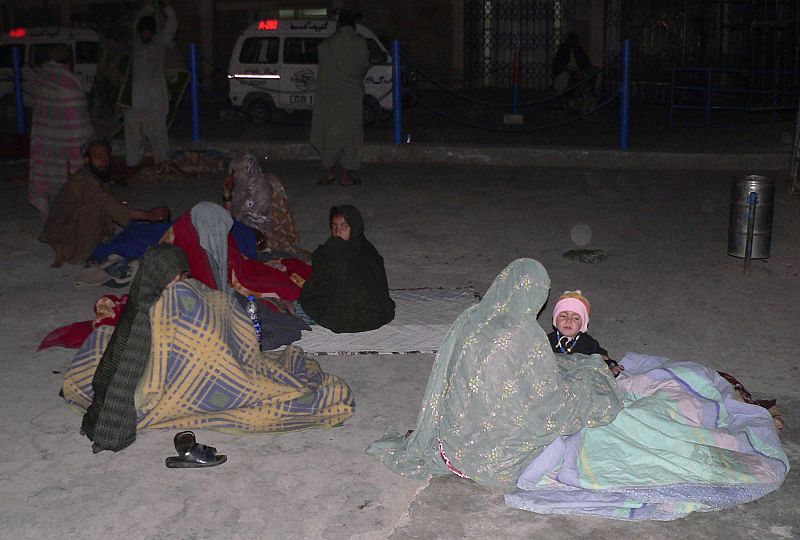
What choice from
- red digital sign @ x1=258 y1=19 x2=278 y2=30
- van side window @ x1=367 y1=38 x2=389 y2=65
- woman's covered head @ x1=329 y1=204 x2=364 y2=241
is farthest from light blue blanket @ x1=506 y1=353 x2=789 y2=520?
red digital sign @ x1=258 y1=19 x2=278 y2=30

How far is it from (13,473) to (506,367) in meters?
2.20

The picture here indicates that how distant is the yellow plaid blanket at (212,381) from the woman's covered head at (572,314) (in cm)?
112

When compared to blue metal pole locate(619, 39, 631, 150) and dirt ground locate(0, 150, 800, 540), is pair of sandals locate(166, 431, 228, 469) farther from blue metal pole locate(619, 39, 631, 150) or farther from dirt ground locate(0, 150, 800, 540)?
blue metal pole locate(619, 39, 631, 150)

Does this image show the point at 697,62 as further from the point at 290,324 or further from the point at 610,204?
the point at 290,324

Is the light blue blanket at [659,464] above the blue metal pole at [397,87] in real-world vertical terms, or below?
below

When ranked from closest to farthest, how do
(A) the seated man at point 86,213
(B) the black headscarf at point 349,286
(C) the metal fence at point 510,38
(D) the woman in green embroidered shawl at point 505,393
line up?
1. (D) the woman in green embroidered shawl at point 505,393
2. (B) the black headscarf at point 349,286
3. (A) the seated man at point 86,213
4. (C) the metal fence at point 510,38

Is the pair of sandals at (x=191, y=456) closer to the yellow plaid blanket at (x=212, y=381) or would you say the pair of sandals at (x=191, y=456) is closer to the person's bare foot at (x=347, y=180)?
the yellow plaid blanket at (x=212, y=381)

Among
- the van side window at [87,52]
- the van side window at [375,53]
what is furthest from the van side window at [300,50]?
the van side window at [87,52]

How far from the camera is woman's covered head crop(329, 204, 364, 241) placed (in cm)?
619

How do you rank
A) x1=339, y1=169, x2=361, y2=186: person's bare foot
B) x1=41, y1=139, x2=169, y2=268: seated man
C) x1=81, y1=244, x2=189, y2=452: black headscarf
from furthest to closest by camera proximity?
x1=339, y1=169, x2=361, y2=186: person's bare foot → x1=41, y1=139, x2=169, y2=268: seated man → x1=81, y1=244, x2=189, y2=452: black headscarf

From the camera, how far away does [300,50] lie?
16.7 meters

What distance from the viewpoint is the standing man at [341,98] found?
35.4 ft

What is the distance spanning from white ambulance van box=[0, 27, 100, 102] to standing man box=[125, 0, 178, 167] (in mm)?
6819

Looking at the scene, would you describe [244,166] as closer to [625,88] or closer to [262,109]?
[625,88]
